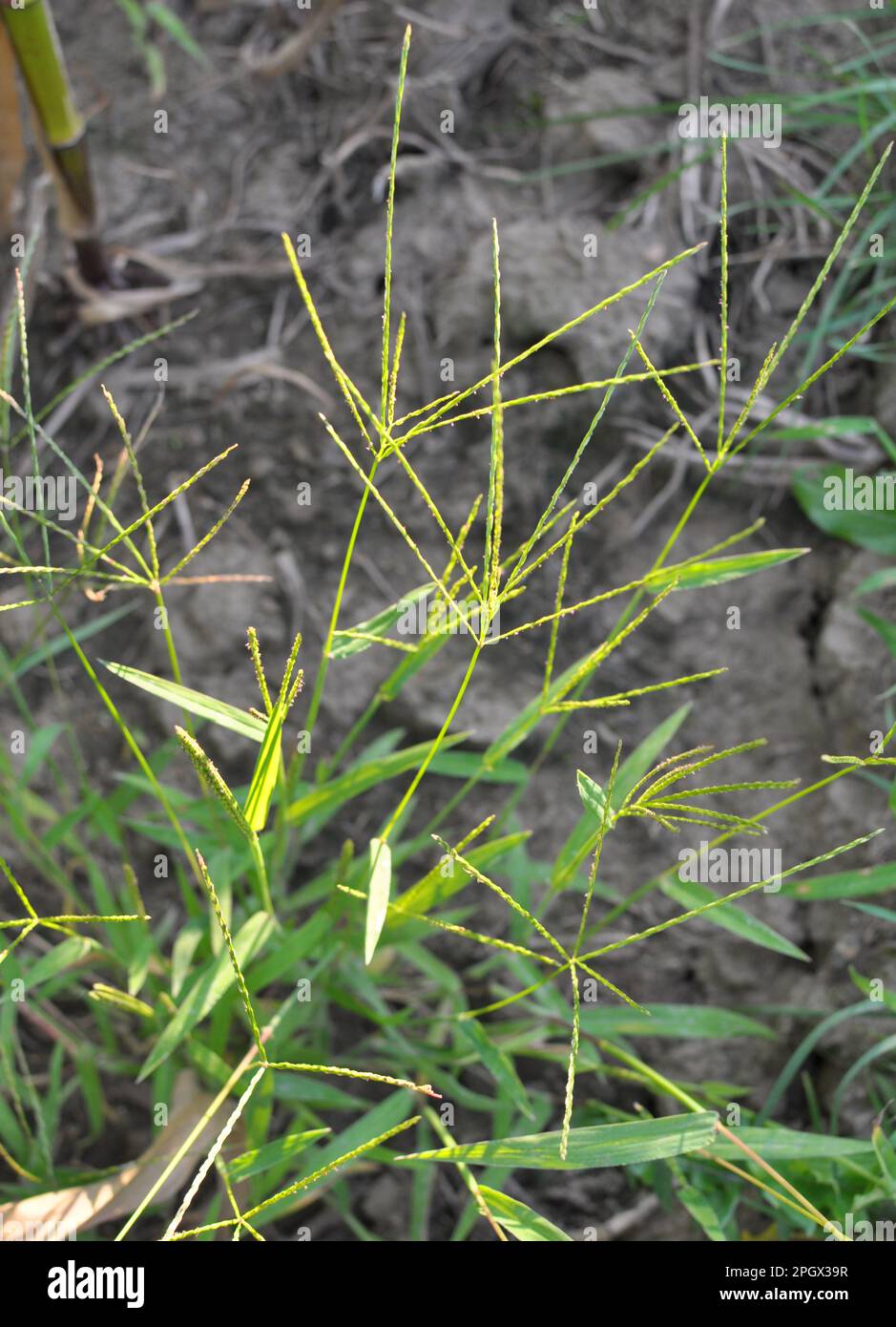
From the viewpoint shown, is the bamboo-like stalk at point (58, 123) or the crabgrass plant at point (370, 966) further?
the bamboo-like stalk at point (58, 123)

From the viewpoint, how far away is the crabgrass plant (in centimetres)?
122

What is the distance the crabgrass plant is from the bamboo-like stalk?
0.51m

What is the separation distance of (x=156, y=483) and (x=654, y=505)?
0.85 m

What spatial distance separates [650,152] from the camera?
2115 millimetres

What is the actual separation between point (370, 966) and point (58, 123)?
1368 millimetres

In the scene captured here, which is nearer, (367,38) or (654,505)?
(654,505)

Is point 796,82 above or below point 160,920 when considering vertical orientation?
above

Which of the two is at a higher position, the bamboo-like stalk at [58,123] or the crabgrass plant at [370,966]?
the bamboo-like stalk at [58,123]

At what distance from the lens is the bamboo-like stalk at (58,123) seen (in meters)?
1.66

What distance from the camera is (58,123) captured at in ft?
5.96

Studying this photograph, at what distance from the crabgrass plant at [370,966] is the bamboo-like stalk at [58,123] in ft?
1.68
